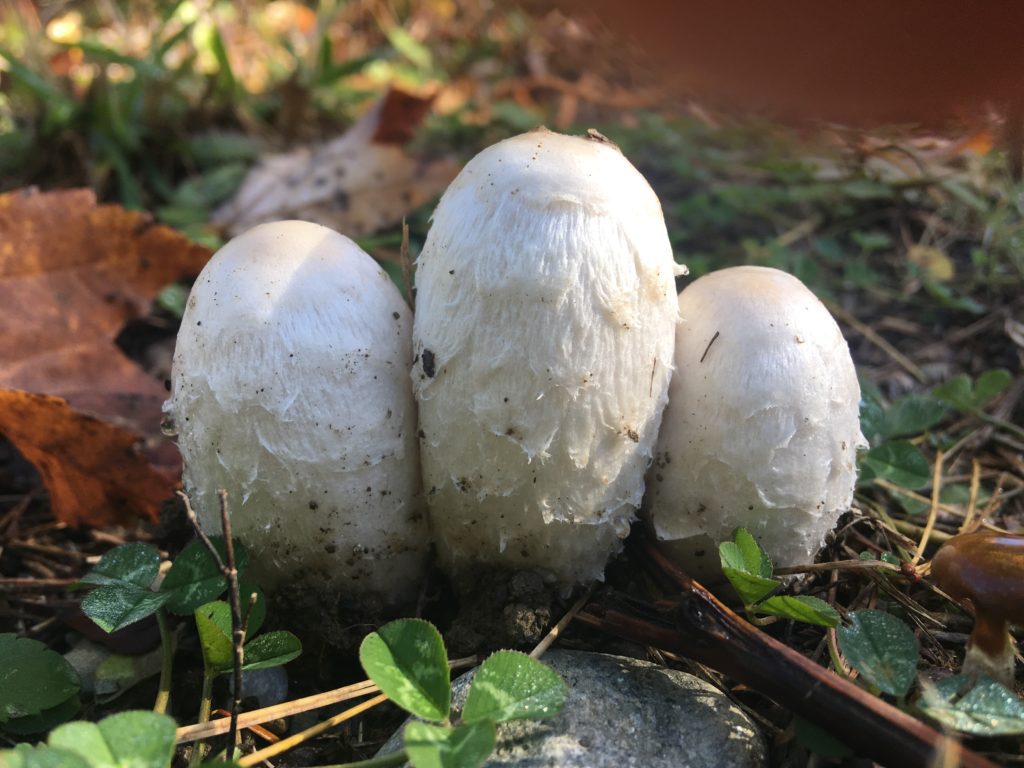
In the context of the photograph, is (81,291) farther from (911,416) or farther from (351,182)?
(911,416)

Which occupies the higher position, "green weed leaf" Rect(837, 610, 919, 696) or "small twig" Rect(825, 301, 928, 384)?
"small twig" Rect(825, 301, 928, 384)

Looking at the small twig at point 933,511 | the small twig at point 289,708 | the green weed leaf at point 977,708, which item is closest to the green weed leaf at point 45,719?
the small twig at point 289,708

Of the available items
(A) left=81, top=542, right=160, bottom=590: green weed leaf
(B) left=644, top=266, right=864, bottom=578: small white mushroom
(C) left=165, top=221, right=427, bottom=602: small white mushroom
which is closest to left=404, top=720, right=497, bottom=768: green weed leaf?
(C) left=165, top=221, right=427, bottom=602: small white mushroom

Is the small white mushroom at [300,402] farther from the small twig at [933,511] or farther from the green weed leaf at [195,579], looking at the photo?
the small twig at [933,511]

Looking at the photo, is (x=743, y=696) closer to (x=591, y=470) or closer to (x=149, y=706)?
(x=591, y=470)

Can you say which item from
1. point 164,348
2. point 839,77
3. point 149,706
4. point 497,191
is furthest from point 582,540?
point 164,348

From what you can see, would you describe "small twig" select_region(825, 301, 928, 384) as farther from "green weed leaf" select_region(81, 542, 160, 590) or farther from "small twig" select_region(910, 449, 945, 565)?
"green weed leaf" select_region(81, 542, 160, 590)
